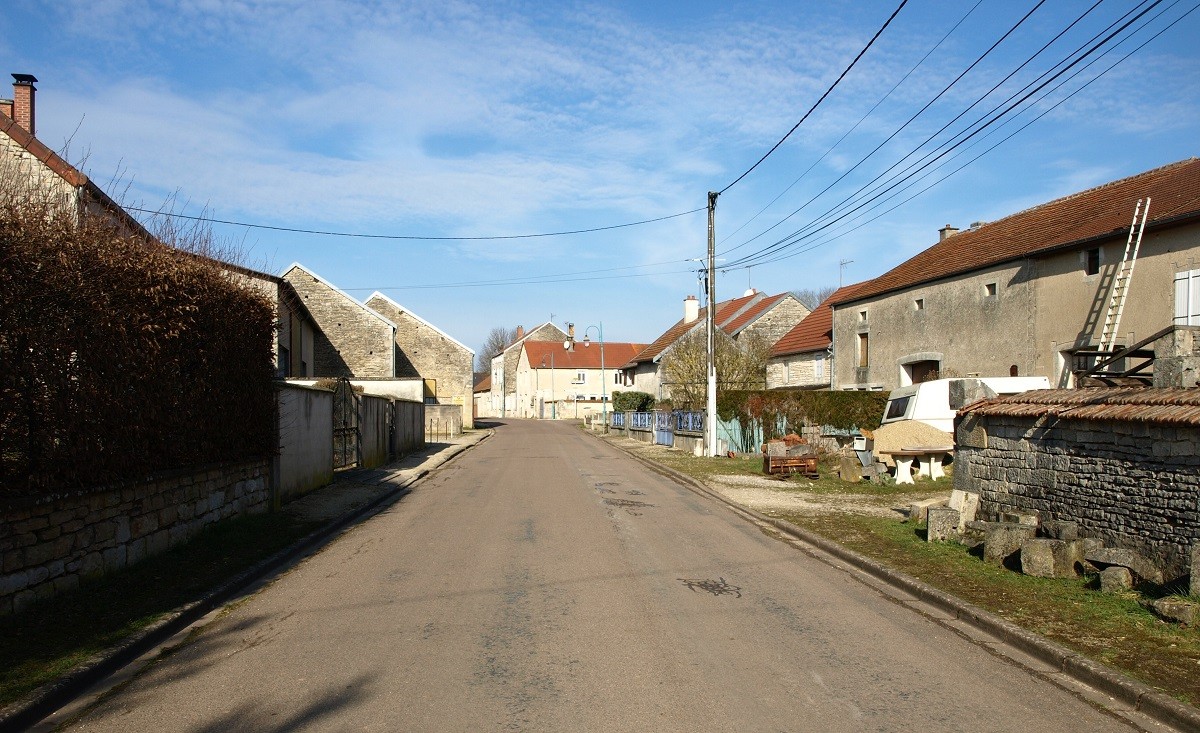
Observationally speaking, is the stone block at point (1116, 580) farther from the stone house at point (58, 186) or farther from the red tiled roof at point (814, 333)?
the red tiled roof at point (814, 333)

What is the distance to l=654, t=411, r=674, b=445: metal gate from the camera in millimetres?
34094

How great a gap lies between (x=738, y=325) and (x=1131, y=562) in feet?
160

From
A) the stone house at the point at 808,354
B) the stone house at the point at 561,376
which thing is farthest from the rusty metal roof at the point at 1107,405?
the stone house at the point at 561,376

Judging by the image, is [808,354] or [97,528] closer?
[97,528]

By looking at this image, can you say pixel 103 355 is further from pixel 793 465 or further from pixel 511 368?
pixel 511 368

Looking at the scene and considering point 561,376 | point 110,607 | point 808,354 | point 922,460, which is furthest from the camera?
point 561,376

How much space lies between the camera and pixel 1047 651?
19.7ft

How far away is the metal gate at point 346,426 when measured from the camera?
774 inches

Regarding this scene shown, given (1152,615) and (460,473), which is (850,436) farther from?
(1152,615)

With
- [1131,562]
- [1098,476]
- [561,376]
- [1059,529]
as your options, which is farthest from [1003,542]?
[561,376]

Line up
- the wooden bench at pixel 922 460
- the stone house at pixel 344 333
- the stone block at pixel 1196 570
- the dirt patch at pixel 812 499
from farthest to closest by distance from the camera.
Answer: the stone house at pixel 344 333, the wooden bench at pixel 922 460, the dirt patch at pixel 812 499, the stone block at pixel 1196 570

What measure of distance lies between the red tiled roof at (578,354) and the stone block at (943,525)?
3052 inches

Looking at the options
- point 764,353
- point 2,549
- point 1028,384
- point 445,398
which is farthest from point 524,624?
point 445,398

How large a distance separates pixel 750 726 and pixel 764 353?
3746 centimetres
